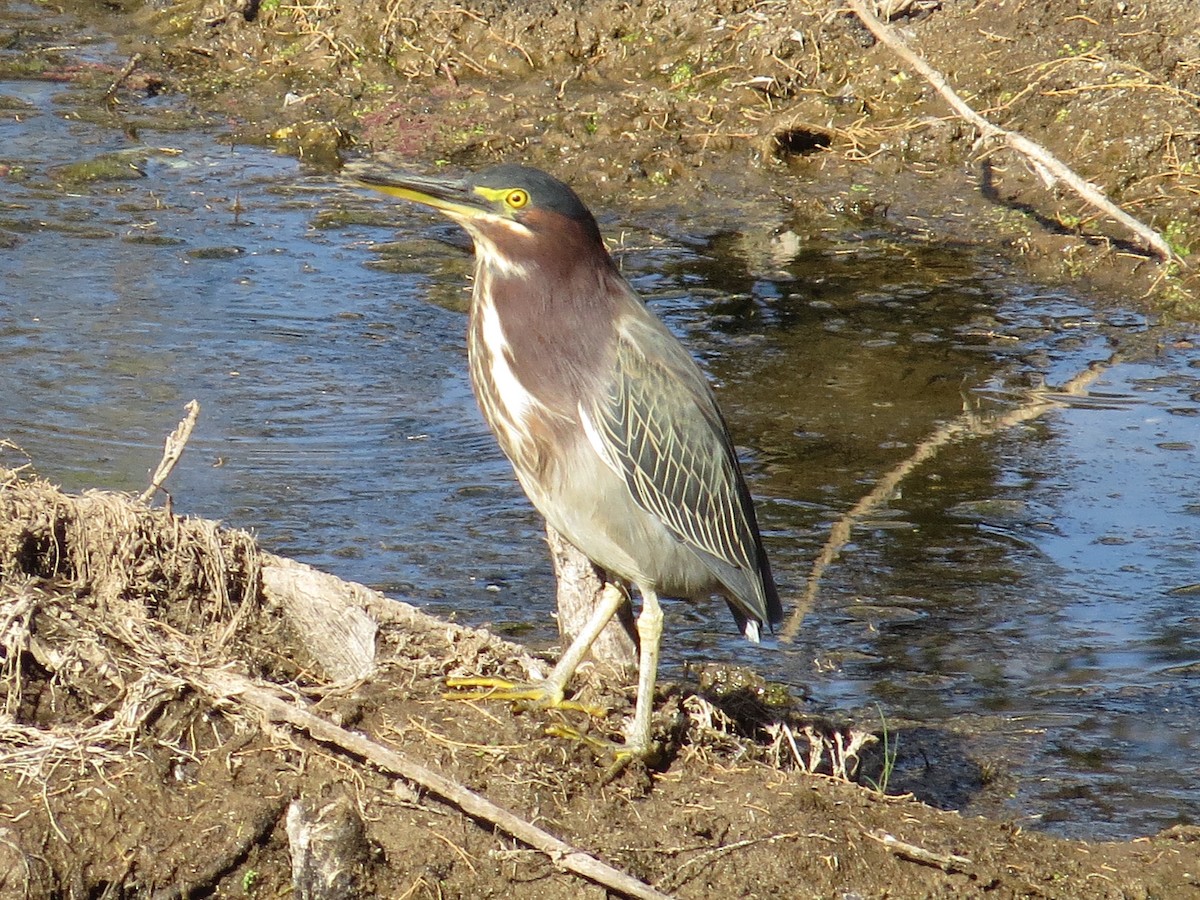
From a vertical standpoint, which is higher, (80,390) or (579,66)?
(579,66)

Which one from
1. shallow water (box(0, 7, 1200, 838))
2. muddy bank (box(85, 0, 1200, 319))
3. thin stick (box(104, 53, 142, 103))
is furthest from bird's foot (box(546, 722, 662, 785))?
thin stick (box(104, 53, 142, 103))

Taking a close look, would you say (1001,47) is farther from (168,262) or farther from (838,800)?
(838,800)

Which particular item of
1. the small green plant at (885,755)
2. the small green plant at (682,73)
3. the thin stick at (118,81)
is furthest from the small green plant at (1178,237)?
the thin stick at (118,81)

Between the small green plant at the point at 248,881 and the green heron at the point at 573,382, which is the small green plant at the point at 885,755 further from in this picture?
the small green plant at the point at 248,881

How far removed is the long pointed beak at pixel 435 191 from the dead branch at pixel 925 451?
92.2 inches

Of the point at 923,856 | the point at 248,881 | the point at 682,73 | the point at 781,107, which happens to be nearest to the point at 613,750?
the point at 923,856

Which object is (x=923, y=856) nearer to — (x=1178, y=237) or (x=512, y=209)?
(x=512, y=209)

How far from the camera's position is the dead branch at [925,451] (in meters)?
6.27

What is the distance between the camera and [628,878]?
379cm

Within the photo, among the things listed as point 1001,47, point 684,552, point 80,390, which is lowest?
point 80,390

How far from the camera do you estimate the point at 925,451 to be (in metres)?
7.55

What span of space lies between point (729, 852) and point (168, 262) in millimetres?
6462

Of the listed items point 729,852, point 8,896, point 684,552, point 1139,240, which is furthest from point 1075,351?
point 8,896

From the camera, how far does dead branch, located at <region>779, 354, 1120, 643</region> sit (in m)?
6.27
